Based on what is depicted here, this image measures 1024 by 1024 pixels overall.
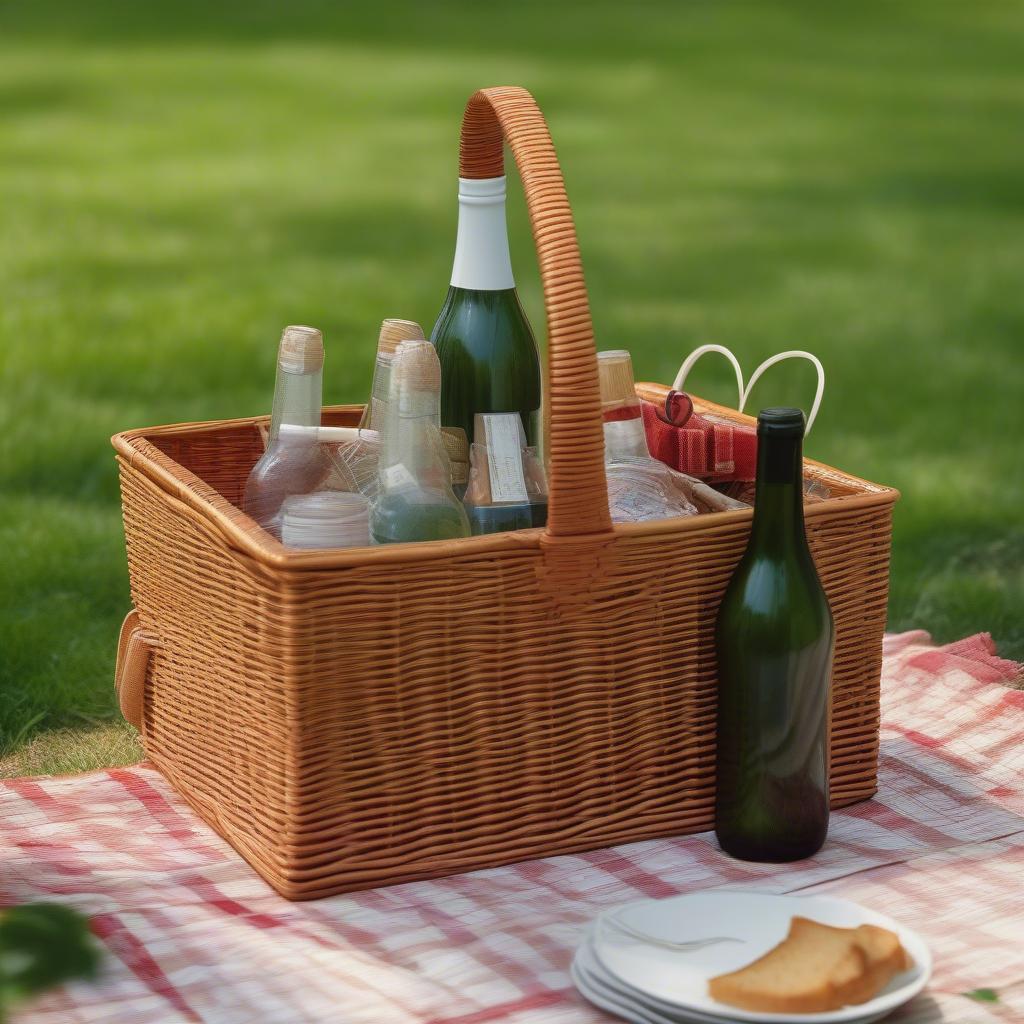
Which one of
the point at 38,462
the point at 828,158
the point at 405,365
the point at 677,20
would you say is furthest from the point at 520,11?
the point at 405,365

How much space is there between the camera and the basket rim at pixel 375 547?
4.60 ft

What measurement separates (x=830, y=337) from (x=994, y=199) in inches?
86.3

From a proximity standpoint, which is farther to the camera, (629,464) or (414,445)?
(629,464)

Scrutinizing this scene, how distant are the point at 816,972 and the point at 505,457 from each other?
57 cm

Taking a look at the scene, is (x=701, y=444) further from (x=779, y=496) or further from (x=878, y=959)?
(x=878, y=959)

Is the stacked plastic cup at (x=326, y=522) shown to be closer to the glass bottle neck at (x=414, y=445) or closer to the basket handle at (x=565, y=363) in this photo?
the glass bottle neck at (x=414, y=445)

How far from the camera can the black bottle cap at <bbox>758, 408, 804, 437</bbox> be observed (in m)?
1.44

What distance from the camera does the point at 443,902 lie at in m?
1.48

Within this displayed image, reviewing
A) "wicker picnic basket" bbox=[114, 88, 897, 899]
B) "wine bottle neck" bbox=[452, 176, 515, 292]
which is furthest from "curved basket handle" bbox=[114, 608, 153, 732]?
"wine bottle neck" bbox=[452, 176, 515, 292]

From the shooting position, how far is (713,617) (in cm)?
159

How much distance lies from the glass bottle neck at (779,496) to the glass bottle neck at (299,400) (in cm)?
44

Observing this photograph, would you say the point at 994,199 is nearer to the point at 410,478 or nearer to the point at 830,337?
the point at 830,337

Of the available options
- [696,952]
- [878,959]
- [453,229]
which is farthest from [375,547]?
[453,229]

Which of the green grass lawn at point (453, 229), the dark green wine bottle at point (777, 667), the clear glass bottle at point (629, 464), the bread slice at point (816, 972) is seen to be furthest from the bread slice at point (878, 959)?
the green grass lawn at point (453, 229)
